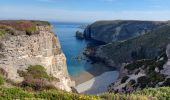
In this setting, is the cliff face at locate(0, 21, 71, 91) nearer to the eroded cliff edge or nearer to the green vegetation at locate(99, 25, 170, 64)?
the eroded cliff edge

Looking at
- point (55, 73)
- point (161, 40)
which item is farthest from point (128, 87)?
point (161, 40)

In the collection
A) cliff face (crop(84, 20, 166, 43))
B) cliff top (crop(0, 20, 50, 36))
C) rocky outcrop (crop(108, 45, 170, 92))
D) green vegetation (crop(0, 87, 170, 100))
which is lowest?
cliff face (crop(84, 20, 166, 43))

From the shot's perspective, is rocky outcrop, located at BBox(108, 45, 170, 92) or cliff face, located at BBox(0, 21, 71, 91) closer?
cliff face, located at BBox(0, 21, 71, 91)

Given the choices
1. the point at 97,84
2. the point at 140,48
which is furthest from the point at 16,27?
the point at 140,48

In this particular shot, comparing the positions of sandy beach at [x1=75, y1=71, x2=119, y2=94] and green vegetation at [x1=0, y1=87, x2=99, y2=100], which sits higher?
green vegetation at [x1=0, y1=87, x2=99, y2=100]

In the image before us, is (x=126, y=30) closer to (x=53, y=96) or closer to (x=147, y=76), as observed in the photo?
(x=147, y=76)

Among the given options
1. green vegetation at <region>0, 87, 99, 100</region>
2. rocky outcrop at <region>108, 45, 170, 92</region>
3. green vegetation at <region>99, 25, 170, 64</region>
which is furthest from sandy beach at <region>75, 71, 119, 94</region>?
green vegetation at <region>0, 87, 99, 100</region>

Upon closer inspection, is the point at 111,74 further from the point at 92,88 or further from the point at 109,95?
the point at 109,95

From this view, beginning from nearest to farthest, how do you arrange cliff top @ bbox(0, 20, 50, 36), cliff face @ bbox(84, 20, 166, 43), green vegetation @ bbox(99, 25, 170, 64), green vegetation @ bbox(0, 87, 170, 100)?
green vegetation @ bbox(0, 87, 170, 100) → cliff top @ bbox(0, 20, 50, 36) → green vegetation @ bbox(99, 25, 170, 64) → cliff face @ bbox(84, 20, 166, 43)
